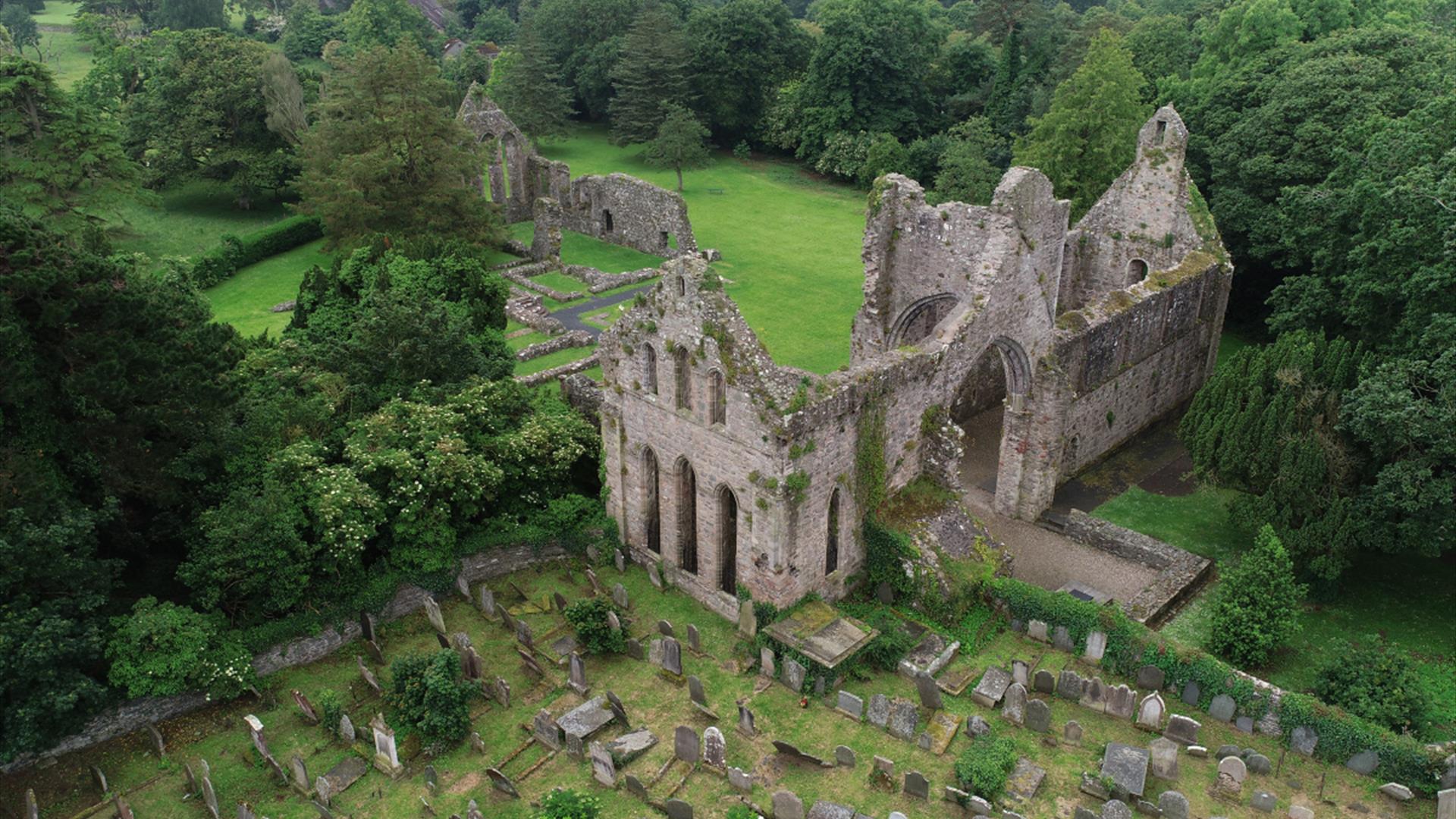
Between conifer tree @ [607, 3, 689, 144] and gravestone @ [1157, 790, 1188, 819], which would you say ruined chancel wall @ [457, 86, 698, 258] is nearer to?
conifer tree @ [607, 3, 689, 144]

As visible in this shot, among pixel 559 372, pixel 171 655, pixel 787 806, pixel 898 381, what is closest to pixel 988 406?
pixel 898 381

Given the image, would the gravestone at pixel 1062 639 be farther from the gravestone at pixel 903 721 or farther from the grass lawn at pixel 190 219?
the grass lawn at pixel 190 219

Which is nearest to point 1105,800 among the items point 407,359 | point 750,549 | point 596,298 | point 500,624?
point 750,549

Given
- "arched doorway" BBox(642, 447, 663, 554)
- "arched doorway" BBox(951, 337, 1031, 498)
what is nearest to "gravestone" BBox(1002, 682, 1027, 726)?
"arched doorway" BBox(642, 447, 663, 554)

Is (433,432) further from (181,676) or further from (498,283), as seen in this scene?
(498,283)

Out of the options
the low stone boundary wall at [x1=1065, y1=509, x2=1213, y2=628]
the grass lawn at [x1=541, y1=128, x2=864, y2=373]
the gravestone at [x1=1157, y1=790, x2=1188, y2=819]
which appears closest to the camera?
the gravestone at [x1=1157, y1=790, x2=1188, y2=819]

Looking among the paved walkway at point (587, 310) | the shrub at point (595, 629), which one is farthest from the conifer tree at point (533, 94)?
the shrub at point (595, 629)

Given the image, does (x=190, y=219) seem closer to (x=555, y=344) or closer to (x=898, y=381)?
(x=555, y=344)
